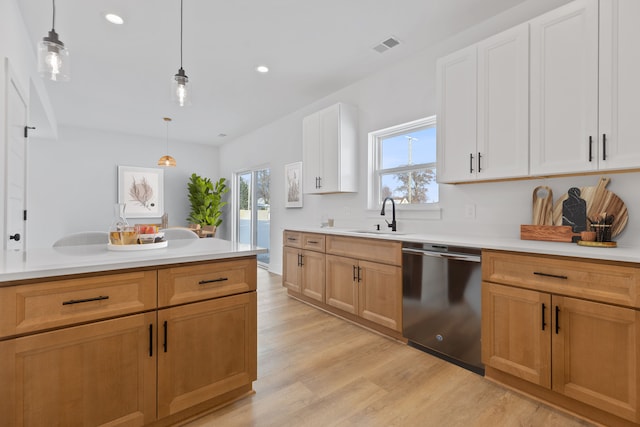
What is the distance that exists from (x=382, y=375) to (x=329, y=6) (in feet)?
9.20

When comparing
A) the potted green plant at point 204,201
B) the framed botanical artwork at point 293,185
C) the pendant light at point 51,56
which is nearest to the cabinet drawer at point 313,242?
the framed botanical artwork at point 293,185

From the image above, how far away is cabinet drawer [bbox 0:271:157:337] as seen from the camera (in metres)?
1.16

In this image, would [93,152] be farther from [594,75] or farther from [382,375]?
[594,75]

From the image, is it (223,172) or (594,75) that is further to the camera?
(223,172)

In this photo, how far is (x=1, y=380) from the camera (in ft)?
3.72

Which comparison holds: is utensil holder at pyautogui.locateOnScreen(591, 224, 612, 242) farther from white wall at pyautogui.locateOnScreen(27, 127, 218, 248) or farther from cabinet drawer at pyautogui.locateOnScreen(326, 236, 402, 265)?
white wall at pyautogui.locateOnScreen(27, 127, 218, 248)

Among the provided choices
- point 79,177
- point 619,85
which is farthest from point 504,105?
point 79,177

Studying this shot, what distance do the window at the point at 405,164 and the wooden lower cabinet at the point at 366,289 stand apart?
2.88ft

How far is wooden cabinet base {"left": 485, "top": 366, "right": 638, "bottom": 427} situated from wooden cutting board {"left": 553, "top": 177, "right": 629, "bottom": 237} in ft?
3.50

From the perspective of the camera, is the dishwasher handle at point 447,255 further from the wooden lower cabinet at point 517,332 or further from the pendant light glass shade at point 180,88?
the pendant light glass shade at point 180,88

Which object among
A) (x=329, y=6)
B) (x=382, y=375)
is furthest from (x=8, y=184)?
(x=382, y=375)

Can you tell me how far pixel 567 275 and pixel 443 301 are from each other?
31.1 inches

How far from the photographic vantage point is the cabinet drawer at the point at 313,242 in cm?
335

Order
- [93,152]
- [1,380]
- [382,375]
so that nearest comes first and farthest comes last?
[1,380] → [382,375] → [93,152]
